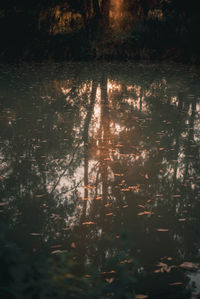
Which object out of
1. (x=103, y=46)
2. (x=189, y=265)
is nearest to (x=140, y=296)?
(x=189, y=265)

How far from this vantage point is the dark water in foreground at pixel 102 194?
333cm

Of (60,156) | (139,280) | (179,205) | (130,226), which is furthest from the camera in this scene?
(60,156)

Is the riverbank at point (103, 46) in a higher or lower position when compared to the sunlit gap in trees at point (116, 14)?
lower

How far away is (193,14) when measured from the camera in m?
27.7

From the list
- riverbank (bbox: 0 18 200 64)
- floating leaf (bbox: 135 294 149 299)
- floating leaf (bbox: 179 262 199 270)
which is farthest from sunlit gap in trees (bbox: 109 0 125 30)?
floating leaf (bbox: 135 294 149 299)

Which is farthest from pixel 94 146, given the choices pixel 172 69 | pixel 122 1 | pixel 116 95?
pixel 122 1

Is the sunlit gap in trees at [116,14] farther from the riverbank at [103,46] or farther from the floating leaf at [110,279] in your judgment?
the floating leaf at [110,279]

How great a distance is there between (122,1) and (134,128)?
21724 mm

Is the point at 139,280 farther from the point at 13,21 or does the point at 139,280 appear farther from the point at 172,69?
the point at 13,21

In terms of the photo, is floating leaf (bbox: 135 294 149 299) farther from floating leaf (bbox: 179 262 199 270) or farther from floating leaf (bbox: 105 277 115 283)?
floating leaf (bbox: 179 262 199 270)

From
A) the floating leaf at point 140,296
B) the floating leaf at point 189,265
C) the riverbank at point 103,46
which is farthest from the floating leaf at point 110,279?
the riverbank at point 103,46

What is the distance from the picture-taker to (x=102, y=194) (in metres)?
5.96

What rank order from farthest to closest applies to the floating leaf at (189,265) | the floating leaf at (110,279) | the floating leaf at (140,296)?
1. the floating leaf at (189,265)
2. the floating leaf at (110,279)
3. the floating leaf at (140,296)

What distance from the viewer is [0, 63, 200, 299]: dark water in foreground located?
3330 millimetres
